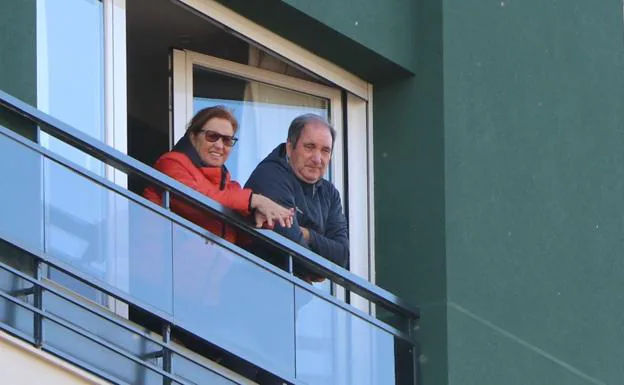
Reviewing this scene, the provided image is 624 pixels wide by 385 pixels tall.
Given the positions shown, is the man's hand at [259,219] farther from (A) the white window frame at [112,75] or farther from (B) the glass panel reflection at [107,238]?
(A) the white window frame at [112,75]

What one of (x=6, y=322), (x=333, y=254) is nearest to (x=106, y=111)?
(x=333, y=254)

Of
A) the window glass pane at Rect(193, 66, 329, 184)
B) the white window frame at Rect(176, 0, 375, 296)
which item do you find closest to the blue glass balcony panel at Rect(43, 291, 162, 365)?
the white window frame at Rect(176, 0, 375, 296)

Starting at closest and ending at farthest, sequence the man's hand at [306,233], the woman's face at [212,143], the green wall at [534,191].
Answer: the woman's face at [212,143]
the man's hand at [306,233]
the green wall at [534,191]

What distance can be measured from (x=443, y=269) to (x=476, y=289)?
0.26 m

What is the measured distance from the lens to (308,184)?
1098cm

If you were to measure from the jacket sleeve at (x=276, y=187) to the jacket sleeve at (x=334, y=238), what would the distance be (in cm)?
10

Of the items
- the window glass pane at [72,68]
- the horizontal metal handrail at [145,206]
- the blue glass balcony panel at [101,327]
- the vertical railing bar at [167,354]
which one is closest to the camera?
the horizontal metal handrail at [145,206]

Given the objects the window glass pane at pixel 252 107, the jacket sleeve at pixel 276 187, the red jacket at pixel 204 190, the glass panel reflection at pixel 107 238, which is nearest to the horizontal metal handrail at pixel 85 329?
the glass panel reflection at pixel 107 238

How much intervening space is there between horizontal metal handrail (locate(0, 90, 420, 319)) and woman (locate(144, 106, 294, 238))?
4.2 inches

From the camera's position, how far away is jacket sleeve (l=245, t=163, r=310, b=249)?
10.7 meters

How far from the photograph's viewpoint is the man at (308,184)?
10.8 metres

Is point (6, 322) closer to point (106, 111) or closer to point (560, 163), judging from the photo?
point (106, 111)

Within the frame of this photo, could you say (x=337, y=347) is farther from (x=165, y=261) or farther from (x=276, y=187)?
(x=165, y=261)

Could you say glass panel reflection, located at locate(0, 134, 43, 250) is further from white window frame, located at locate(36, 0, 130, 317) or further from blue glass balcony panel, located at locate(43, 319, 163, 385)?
white window frame, located at locate(36, 0, 130, 317)
